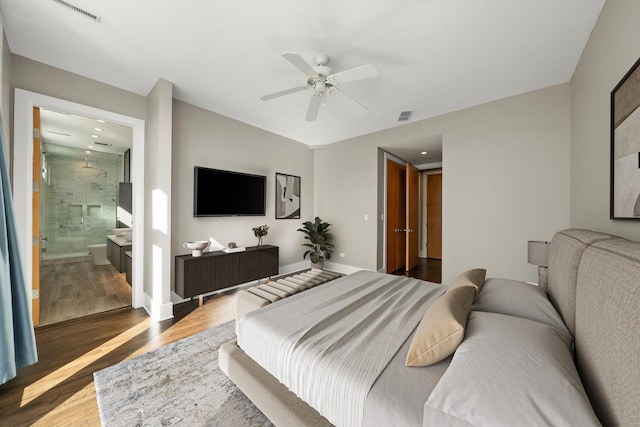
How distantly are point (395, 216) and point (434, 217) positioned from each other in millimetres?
2075

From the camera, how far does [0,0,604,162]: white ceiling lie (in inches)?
70.2

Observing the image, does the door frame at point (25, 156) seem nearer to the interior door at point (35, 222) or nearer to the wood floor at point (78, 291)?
the interior door at point (35, 222)

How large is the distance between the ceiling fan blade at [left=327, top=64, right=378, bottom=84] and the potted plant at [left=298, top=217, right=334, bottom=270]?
3071 millimetres

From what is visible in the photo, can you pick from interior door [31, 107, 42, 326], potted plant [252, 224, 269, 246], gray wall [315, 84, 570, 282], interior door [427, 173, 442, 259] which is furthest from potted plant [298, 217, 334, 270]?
interior door [31, 107, 42, 326]

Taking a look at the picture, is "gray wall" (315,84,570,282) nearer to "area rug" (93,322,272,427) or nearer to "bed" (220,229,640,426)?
"bed" (220,229,640,426)

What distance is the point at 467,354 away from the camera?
33.8 inches

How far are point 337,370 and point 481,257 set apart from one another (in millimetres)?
3211

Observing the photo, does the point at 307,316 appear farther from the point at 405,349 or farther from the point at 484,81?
the point at 484,81

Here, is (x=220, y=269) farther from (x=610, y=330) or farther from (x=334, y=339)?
(x=610, y=330)

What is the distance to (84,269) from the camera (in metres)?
4.61

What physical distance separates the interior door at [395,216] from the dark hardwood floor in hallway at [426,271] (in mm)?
250

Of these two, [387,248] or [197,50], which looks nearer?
[197,50]

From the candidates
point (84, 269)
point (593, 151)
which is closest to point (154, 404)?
point (593, 151)

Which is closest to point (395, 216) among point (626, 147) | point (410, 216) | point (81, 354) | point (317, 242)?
point (410, 216)
